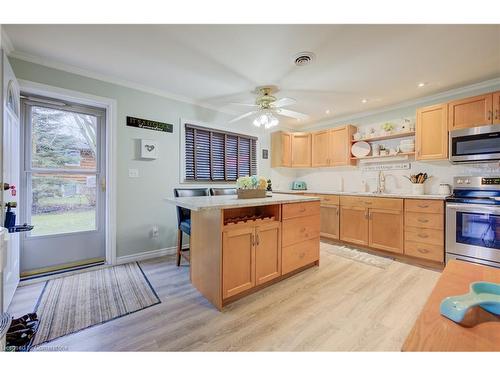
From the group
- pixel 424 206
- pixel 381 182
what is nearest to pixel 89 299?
pixel 424 206

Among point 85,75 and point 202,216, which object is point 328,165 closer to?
point 202,216

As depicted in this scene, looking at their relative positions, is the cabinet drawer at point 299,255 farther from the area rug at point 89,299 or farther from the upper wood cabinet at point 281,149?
the upper wood cabinet at point 281,149

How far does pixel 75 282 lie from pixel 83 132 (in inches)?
70.4

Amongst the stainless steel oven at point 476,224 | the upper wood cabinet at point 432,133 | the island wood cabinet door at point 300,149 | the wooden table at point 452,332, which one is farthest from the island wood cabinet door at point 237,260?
the island wood cabinet door at point 300,149

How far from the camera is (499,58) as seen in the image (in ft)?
7.20

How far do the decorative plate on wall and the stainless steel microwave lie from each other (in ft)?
3.80

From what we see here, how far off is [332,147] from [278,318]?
3364 millimetres

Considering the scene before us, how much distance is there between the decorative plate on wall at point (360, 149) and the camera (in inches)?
149

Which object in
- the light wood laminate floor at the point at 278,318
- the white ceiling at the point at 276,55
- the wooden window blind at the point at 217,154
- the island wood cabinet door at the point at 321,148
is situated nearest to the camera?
the light wood laminate floor at the point at 278,318

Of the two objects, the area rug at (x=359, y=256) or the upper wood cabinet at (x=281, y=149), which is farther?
the upper wood cabinet at (x=281, y=149)

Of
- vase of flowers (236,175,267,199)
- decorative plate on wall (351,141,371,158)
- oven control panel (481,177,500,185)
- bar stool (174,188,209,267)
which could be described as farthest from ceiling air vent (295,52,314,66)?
oven control panel (481,177,500,185)

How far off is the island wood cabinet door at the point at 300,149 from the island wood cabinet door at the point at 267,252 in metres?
2.66

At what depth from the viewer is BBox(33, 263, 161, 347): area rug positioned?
1604 mm

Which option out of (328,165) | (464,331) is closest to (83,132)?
(464,331)
